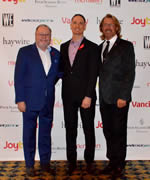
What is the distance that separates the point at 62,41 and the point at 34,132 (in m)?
1.27

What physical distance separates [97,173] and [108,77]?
3.72ft

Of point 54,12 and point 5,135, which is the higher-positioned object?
point 54,12

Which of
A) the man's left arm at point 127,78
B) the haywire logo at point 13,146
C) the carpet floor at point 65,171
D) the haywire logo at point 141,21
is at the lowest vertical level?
the carpet floor at point 65,171

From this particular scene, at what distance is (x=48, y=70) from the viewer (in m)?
2.93

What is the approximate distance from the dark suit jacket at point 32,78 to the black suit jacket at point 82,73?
0.63ft

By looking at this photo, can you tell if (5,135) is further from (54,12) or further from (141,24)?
(141,24)

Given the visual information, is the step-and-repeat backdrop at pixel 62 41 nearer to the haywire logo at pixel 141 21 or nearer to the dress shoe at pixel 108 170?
the haywire logo at pixel 141 21

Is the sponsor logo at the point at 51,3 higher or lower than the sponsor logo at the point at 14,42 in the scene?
higher

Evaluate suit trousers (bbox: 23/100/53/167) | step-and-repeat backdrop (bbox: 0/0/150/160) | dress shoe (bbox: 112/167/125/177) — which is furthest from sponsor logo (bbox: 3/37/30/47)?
dress shoe (bbox: 112/167/125/177)

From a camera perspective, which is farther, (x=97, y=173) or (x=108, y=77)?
(x=97, y=173)

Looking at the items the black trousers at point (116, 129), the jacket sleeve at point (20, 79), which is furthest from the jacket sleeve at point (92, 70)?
the jacket sleeve at point (20, 79)

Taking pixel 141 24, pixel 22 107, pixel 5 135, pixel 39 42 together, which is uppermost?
pixel 141 24

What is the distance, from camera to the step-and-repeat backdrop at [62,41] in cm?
340

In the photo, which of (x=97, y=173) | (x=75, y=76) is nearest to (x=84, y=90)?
(x=75, y=76)
